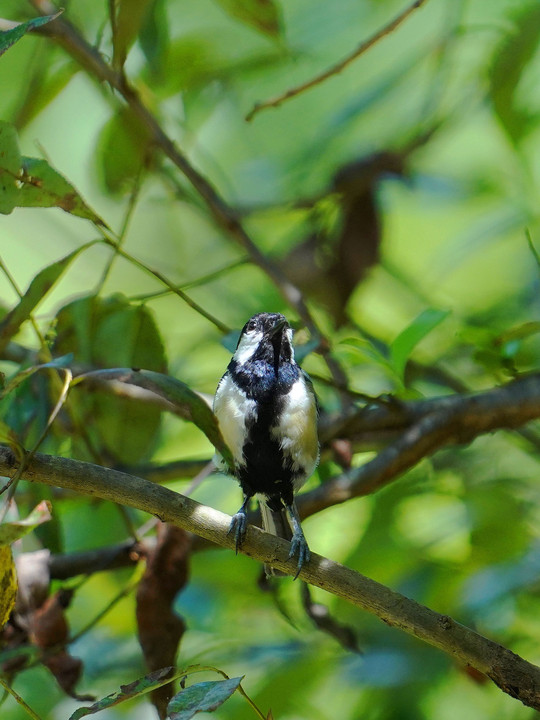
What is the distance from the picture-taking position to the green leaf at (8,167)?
123 centimetres

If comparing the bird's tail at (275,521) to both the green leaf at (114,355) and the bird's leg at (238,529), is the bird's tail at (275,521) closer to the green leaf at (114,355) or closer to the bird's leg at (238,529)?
the green leaf at (114,355)

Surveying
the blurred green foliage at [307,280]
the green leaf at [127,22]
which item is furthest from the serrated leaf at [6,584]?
the green leaf at [127,22]

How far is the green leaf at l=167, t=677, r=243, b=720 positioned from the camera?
0.99 m

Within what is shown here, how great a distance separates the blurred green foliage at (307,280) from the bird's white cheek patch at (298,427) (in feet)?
0.40

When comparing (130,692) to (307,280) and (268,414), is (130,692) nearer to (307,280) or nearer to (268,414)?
(268,414)

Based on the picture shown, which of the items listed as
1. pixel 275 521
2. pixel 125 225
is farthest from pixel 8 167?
pixel 275 521

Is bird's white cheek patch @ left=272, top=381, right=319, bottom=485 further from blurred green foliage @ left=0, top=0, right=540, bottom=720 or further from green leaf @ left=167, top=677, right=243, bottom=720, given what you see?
green leaf @ left=167, top=677, right=243, bottom=720

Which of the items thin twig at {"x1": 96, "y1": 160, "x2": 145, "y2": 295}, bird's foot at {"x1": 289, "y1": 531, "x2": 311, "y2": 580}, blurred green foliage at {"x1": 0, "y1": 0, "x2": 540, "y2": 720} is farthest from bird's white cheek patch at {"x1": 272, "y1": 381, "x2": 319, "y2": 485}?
thin twig at {"x1": 96, "y1": 160, "x2": 145, "y2": 295}

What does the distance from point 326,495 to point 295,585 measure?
1.49ft

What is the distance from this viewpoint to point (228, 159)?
317cm

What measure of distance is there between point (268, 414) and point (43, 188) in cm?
64

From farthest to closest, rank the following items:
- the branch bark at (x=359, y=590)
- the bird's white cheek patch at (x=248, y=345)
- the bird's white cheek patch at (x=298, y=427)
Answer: the bird's white cheek patch at (x=248, y=345) < the bird's white cheek patch at (x=298, y=427) < the branch bark at (x=359, y=590)

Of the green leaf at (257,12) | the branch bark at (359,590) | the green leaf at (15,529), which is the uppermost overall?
the green leaf at (257,12)

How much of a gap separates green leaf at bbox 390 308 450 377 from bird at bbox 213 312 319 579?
224 millimetres
